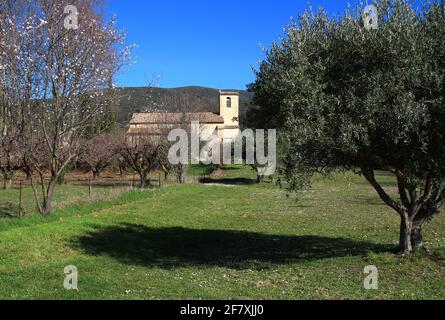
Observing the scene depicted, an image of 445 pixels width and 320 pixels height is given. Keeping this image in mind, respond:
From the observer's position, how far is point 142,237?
16.6 metres

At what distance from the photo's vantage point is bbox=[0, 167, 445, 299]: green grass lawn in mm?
9312

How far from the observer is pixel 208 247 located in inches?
591

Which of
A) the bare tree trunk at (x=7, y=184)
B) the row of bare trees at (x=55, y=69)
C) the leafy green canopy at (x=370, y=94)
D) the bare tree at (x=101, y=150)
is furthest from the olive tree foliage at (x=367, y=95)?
the bare tree trunk at (x=7, y=184)

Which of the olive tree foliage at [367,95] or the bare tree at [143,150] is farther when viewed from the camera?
the bare tree at [143,150]

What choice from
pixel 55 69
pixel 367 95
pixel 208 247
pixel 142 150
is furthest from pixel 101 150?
pixel 367 95

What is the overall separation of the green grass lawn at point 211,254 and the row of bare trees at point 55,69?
3601 millimetres

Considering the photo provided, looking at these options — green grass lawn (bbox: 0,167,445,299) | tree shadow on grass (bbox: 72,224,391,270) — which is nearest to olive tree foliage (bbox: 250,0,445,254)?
green grass lawn (bbox: 0,167,445,299)

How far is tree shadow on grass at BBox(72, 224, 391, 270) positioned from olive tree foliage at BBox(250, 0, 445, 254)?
286 centimetres

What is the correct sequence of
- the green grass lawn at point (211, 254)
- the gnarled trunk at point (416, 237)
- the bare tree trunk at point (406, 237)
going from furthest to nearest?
1. the gnarled trunk at point (416, 237)
2. the bare tree trunk at point (406, 237)
3. the green grass lawn at point (211, 254)

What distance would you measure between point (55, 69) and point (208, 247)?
8.74 meters

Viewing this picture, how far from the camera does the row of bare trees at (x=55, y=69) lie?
1742 centimetres

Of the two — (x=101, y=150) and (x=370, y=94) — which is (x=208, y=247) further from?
(x=101, y=150)

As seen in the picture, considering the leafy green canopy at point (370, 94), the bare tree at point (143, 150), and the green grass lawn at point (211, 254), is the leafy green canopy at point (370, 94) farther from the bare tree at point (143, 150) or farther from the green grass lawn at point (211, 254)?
the bare tree at point (143, 150)
